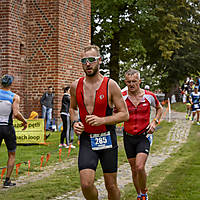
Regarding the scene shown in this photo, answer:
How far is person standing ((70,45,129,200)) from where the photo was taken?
14.7 ft

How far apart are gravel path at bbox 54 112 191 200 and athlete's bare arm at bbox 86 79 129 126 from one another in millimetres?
2510

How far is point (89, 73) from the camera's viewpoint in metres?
4.58

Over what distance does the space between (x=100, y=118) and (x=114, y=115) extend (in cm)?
24

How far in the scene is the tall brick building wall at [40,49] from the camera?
17328mm

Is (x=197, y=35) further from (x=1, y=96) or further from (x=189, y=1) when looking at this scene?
(x=1, y=96)

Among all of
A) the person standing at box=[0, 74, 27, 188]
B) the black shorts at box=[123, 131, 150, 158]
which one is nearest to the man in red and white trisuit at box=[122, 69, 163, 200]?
the black shorts at box=[123, 131, 150, 158]

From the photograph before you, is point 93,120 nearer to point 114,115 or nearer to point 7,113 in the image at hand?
point 114,115

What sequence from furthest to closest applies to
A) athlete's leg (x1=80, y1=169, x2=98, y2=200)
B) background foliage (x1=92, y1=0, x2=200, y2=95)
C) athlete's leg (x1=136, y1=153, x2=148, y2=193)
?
background foliage (x1=92, y1=0, x2=200, y2=95), athlete's leg (x1=136, y1=153, x2=148, y2=193), athlete's leg (x1=80, y1=169, x2=98, y2=200)

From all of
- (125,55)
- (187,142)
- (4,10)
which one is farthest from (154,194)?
(125,55)

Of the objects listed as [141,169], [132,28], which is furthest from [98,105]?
A: [132,28]

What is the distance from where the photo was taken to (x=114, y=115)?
4.56 meters

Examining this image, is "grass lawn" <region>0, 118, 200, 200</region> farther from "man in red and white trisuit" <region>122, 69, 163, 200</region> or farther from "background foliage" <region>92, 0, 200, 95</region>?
"background foliage" <region>92, 0, 200, 95</region>

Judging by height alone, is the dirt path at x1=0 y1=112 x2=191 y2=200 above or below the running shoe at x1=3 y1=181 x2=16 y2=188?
below

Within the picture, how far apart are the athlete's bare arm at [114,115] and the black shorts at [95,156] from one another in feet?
0.75
